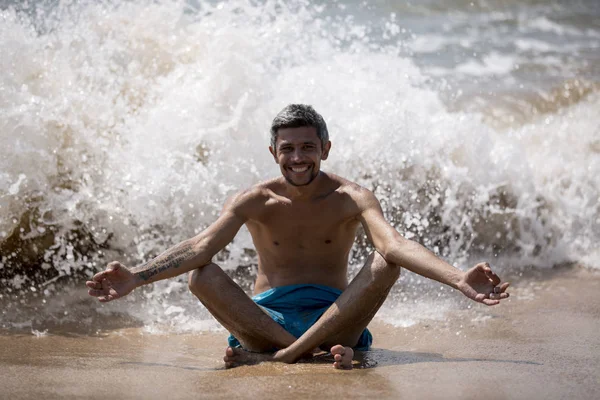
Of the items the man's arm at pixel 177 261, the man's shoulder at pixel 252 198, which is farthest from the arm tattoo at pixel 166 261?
the man's shoulder at pixel 252 198

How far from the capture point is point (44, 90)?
7.09 metres

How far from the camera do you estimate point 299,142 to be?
14.4 ft

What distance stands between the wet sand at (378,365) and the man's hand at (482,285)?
1.17 feet

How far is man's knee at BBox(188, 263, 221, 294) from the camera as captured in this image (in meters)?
4.45

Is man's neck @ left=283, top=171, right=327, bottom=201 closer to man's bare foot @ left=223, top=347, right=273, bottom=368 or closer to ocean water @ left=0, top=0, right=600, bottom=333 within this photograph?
man's bare foot @ left=223, top=347, right=273, bottom=368

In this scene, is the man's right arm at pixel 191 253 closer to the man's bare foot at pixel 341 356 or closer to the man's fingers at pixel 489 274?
the man's bare foot at pixel 341 356

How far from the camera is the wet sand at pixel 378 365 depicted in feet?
12.2

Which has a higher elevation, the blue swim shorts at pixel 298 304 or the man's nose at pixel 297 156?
the man's nose at pixel 297 156

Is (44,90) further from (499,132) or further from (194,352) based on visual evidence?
(499,132)

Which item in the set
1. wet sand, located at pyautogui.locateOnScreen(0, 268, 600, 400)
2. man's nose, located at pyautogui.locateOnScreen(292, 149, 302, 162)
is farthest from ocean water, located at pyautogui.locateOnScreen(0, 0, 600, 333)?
man's nose, located at pyautogui.locateOnScreen(292, 149, 302, 162)

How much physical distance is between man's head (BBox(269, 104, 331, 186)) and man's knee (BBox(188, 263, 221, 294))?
1.95ft

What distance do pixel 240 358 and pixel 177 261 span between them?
570 millimetres

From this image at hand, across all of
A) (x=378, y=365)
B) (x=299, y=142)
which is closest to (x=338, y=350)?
(x=378, y=365)

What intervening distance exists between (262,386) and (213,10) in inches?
216
